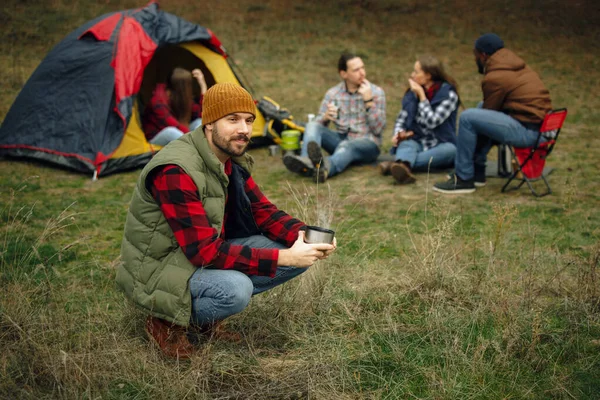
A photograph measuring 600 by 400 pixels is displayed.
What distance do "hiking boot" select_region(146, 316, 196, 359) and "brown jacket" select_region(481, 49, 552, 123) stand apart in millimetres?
3979

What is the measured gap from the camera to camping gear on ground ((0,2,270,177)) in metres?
6.59

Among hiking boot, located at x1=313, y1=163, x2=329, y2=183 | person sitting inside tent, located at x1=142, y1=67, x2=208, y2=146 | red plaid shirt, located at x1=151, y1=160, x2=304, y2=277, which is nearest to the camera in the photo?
red plaid shirt, located at x1=151, y1=160, x2=304, y2=277

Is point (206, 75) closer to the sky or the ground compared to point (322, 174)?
closer to the sky

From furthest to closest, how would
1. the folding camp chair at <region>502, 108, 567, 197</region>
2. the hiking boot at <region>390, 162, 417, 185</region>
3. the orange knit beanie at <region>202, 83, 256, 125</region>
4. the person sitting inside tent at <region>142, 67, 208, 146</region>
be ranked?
1. the person sitting inside tent at <region>142, 67, 208, 146</region>
2. the hiking boot at <region>390, 162, 417, 185</region>
3. the folding camp chair at <region>502, 108, 567, 197</region>
4. the orange knit beanie at <region>202, 83, 256, 125</region>

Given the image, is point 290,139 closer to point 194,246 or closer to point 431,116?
point 431,116

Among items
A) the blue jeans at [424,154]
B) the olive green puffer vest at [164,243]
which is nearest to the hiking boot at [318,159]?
the blue jeans at [424,154]

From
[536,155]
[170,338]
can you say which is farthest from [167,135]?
[170,338]

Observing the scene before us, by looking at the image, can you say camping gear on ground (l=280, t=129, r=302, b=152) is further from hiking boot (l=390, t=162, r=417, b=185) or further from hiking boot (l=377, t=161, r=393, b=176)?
hiking boot (l=390, t=162, r=417, b=185)

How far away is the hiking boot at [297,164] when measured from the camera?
638 centimetres

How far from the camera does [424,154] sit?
657 centimetres

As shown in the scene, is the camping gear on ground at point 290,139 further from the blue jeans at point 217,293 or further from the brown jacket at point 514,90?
the blue jeans at point 217,293

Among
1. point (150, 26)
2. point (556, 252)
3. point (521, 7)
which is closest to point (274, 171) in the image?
point (150, 26)

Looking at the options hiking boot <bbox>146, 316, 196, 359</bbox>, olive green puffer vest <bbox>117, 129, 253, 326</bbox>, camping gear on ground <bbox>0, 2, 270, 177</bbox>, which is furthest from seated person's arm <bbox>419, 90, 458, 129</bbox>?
hiking boot <bbox>146, 316, 196, 359</bbox>

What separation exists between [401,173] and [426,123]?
0.65 m
